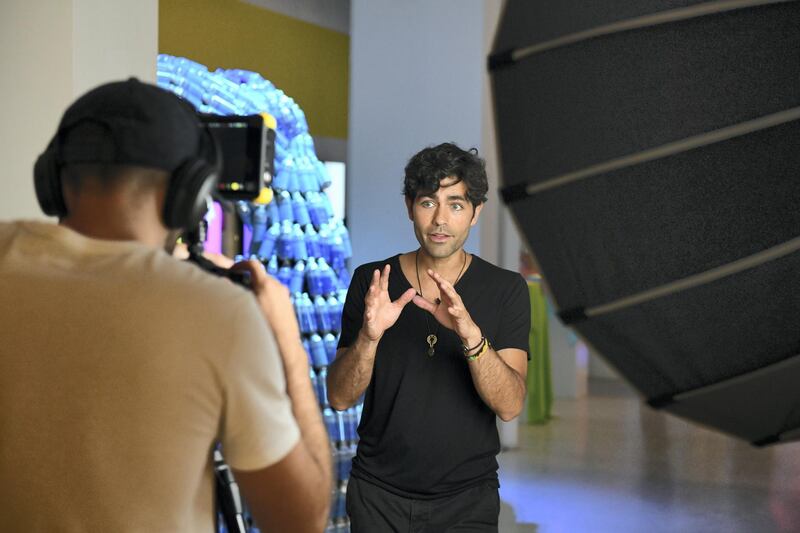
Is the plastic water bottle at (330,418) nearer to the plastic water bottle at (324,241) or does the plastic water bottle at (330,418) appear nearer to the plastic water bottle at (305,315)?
the plastic water bottle at (305,315)

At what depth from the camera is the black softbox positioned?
2133 millimetres

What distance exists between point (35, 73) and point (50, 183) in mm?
1597

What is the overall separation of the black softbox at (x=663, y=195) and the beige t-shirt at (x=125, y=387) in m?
1.24

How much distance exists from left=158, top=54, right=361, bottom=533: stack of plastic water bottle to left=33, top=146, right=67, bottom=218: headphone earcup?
2.47m

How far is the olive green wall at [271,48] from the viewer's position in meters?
6.37

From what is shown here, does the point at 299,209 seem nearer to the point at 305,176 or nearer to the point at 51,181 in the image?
the point at 305,176

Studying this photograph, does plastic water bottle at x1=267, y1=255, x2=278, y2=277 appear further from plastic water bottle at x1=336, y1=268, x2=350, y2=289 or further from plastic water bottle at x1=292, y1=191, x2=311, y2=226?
plastic water bottle at x1=336, y1=268, x2=350, y2=289

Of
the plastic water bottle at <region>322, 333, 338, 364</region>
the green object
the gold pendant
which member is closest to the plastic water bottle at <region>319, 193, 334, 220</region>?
the plastic water bottle at <region>322, 333, 338, 364</region>

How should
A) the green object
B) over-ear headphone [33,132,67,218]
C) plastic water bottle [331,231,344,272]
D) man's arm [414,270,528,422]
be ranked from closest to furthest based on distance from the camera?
over-ear headphone [33,132,67,218]
man's arm [414,270,528,422]
plastic water bottle [331,231,344,272]
the green object

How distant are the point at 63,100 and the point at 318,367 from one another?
5.18 feet

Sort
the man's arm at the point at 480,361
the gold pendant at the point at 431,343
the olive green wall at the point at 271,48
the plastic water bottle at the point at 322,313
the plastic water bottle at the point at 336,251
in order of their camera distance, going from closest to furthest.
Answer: the man's arm at the point at 480,361, the gold pendant at the point at 431,343, the plastic water bottle at the point at 322,313, the plastic water bottle at the point at 336,251, the olive green wall at the point at 271,48

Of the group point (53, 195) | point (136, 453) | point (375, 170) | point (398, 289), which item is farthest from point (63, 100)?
point (375, 170)

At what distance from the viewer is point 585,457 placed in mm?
7457

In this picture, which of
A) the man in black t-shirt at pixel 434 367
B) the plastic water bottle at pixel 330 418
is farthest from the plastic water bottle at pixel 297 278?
the man in black t-shirt at pixel 434 367
